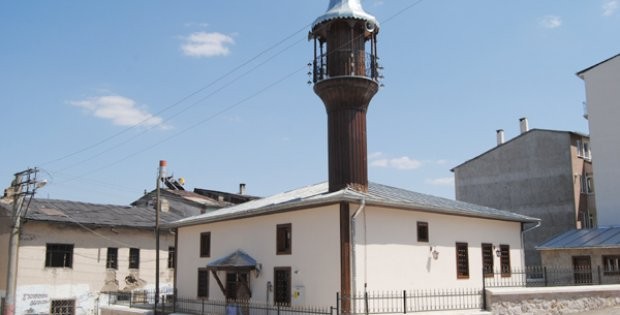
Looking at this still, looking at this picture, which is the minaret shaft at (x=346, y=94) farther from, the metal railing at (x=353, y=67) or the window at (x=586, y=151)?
the window at (x=586, y=151)

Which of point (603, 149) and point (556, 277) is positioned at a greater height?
point (603, 149)

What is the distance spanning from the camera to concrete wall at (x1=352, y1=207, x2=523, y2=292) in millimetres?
18469

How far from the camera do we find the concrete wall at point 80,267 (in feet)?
94.1

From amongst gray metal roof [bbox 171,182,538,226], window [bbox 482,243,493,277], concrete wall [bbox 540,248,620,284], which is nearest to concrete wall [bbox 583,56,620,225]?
concrete wall [bbox 540,248,620,284]

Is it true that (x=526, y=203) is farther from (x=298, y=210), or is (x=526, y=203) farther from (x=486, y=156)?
(x=298, y=210)

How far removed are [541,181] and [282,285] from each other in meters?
24.0

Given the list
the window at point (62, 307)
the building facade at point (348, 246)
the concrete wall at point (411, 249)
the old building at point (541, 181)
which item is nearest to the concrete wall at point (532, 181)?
the old building at point (541, 181)

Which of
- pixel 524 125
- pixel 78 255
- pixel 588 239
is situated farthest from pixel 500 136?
pixel 78 255

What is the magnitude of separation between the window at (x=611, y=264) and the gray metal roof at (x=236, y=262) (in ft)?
52.7

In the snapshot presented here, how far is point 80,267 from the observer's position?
30.5 m

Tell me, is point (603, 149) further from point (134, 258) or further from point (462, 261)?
point (134, 258)

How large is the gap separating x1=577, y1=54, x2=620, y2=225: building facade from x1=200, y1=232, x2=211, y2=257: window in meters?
21.6

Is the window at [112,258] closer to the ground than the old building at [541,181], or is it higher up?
closer to the ground

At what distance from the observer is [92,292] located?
3075 cm
